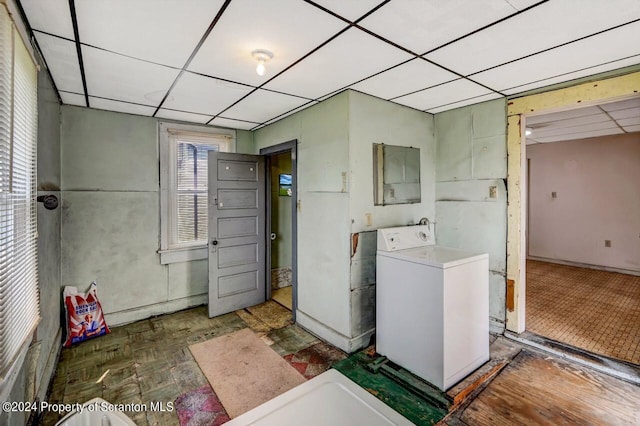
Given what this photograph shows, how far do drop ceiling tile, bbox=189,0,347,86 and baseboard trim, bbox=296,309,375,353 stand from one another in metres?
2.54

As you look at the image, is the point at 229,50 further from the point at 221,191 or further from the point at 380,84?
the point at 221,191

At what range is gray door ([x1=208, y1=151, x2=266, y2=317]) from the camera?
382 centimetres

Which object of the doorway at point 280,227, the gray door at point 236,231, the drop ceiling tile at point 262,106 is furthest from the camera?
the doorway at point 280,227

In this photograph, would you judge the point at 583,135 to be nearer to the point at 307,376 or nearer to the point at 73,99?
the point at 307,376

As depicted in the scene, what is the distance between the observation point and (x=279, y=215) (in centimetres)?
492

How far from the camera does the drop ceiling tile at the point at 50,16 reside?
1.58 meters

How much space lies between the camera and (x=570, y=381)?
2.40 metres

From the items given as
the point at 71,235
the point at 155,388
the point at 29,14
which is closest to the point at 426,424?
the point at 155,388

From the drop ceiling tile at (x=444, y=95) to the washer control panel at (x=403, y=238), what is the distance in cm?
135

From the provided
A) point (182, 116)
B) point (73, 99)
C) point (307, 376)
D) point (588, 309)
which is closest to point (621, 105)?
point (588, 309)

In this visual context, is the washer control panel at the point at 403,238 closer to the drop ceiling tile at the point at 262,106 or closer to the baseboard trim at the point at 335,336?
the baseboard trim at the point at 335,336

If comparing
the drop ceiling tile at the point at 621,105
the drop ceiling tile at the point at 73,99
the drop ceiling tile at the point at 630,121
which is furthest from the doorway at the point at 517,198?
the drop ceiling tile at the point at 73,99

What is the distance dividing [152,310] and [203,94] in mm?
2766

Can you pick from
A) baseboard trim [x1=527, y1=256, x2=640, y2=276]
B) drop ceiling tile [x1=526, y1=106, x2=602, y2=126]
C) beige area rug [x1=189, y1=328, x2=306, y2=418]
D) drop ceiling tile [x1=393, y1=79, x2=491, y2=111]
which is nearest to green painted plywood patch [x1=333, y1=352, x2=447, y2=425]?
beige area rug [x1=189, y1=328, x2=306, y2=418]
